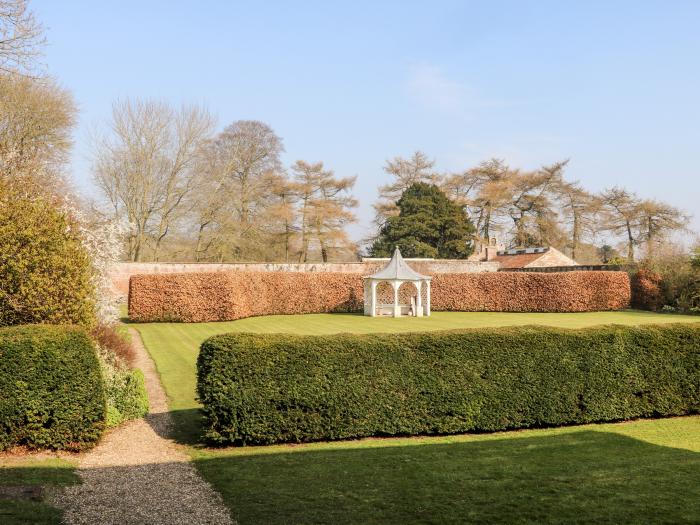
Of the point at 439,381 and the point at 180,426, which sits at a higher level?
the point at 439,381

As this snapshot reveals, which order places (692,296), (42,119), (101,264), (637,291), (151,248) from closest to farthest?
(101,264), (42,119), (692,296), (637,291), (151,248)

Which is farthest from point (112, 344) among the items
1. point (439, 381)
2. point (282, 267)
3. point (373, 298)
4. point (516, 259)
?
point (516, 259)

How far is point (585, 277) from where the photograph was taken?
32688 mm

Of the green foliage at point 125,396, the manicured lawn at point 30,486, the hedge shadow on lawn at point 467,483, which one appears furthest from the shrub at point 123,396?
the hedge shadow on lawn at point 467,483

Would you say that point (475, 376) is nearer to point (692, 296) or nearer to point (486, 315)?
point (486, 315)

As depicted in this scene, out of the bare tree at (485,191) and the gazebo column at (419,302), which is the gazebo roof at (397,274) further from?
the bare tree at (485,191)

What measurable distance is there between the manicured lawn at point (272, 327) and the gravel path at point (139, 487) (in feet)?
2.50

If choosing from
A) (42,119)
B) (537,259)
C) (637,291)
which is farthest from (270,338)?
(537,259)

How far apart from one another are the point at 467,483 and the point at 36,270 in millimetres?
7783

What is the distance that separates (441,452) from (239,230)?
32849mm

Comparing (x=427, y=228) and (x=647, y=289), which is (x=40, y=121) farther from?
(x=647, y=289)

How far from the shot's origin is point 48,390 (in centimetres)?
723

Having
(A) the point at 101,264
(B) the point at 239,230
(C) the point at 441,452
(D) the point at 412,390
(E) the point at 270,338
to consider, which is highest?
(B) the point at 239,230

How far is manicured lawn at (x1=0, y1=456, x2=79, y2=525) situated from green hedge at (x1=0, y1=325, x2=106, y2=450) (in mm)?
407
